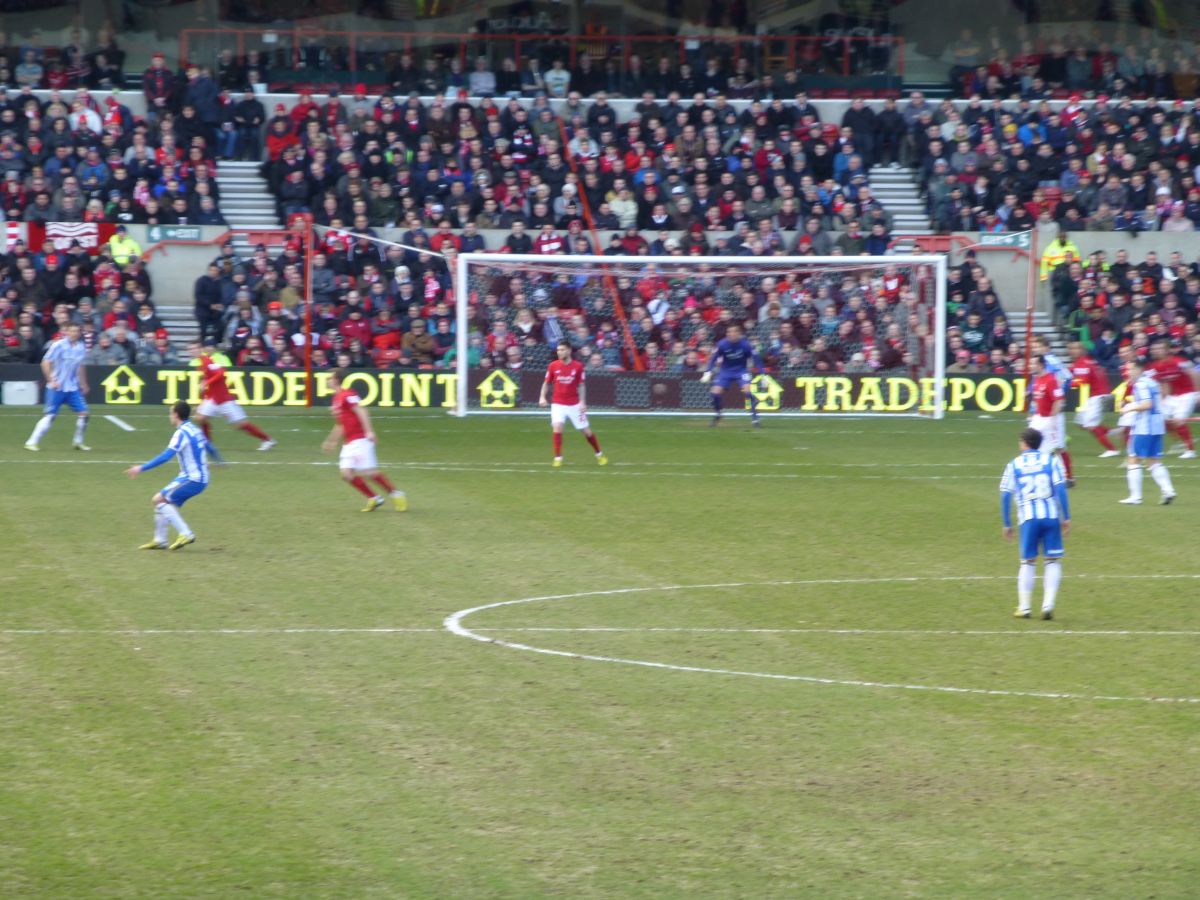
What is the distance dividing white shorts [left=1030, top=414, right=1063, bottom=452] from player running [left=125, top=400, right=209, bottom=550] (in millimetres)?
10590

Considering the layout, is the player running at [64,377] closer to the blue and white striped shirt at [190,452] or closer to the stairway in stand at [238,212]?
the blue and white striped shirt at [190,452]

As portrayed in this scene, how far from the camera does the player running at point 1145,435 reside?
20.5m

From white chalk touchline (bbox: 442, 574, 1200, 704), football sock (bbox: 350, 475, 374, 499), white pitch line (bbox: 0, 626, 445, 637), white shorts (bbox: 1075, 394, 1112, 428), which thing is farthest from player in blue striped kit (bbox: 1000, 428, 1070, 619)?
white shorts (bbox: 1075, 394, 1112, 428)

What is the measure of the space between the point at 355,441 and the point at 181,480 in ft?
9.98

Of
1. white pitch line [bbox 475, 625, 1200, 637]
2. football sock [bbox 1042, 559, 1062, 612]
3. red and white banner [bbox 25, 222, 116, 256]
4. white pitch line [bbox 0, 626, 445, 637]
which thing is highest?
red and white banner [bbox 25, 222, 116, 256]

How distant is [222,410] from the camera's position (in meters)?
24.5

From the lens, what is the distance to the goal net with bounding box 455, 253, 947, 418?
31625 millimetres

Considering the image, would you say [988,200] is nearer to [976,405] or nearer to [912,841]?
[976,405]

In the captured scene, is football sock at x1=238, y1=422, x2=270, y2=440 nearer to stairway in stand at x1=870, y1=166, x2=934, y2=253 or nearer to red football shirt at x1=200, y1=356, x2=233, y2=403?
red football shirt at x1=200, y1=356, x2=233, y2=403

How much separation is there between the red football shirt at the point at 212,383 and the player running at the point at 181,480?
776 centimetres

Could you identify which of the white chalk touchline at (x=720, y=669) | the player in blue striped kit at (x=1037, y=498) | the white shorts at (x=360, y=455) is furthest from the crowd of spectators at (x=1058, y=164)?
the player in blue striped kit at (x=1037, y=498)

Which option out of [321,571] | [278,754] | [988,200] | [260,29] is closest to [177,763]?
[278,754]

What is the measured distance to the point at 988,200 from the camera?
124ft

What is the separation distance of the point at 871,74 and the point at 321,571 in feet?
103
